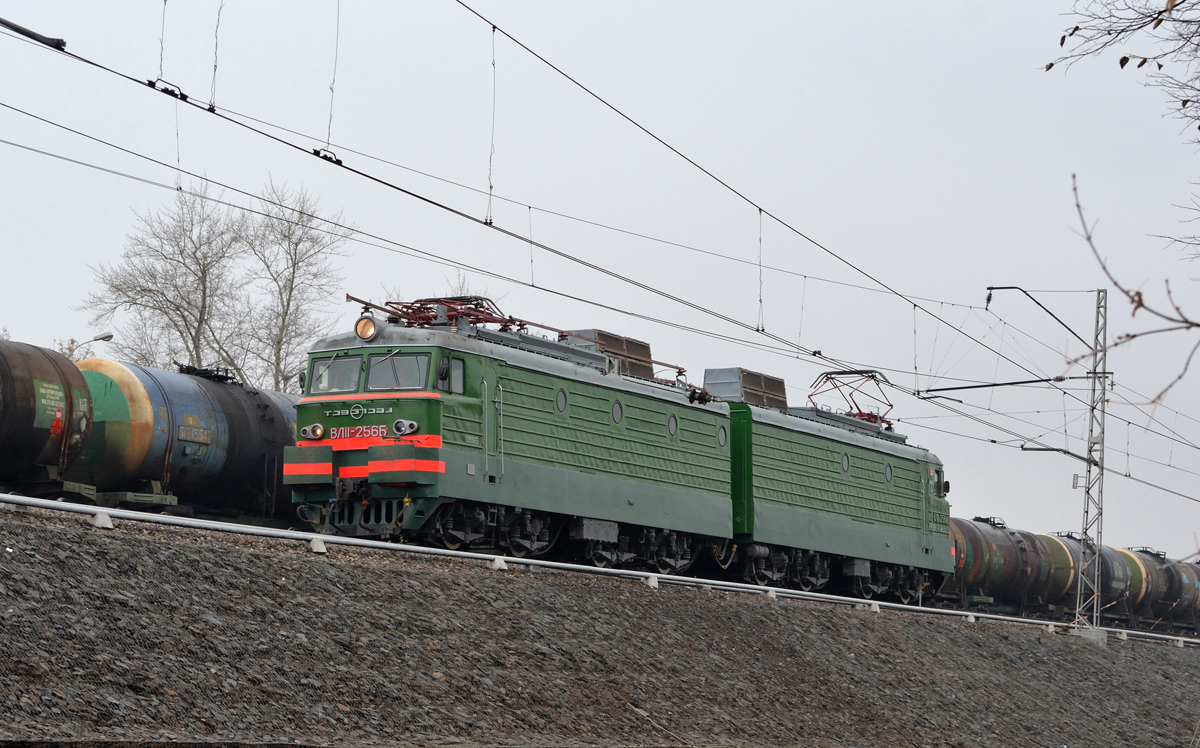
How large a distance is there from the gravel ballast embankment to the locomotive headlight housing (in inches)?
96.3

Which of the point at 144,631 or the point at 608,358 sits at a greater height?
the point at 608,358

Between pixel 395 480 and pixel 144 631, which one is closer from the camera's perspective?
pixel 144 631

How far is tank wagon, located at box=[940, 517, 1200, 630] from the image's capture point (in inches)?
1491

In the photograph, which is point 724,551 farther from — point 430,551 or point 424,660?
point 424,660

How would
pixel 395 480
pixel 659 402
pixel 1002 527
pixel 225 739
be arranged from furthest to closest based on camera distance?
pixel 1002 527
pixel 659 402
pixel 395 480
pixel 225 739

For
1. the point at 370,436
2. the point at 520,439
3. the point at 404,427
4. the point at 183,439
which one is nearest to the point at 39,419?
the point at 183,439

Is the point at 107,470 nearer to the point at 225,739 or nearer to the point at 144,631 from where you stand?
the point at 144,631

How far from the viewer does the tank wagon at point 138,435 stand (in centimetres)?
1969

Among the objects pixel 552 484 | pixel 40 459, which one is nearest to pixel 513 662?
pixel 552 484

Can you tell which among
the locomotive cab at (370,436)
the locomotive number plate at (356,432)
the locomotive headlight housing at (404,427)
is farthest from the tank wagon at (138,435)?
the locomotive headlight housing at (404,427)

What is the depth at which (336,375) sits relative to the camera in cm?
2056

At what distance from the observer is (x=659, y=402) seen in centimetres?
2411

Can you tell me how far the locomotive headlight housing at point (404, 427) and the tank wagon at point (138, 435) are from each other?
13.8ft

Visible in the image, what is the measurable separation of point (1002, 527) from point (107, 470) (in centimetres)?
2924
